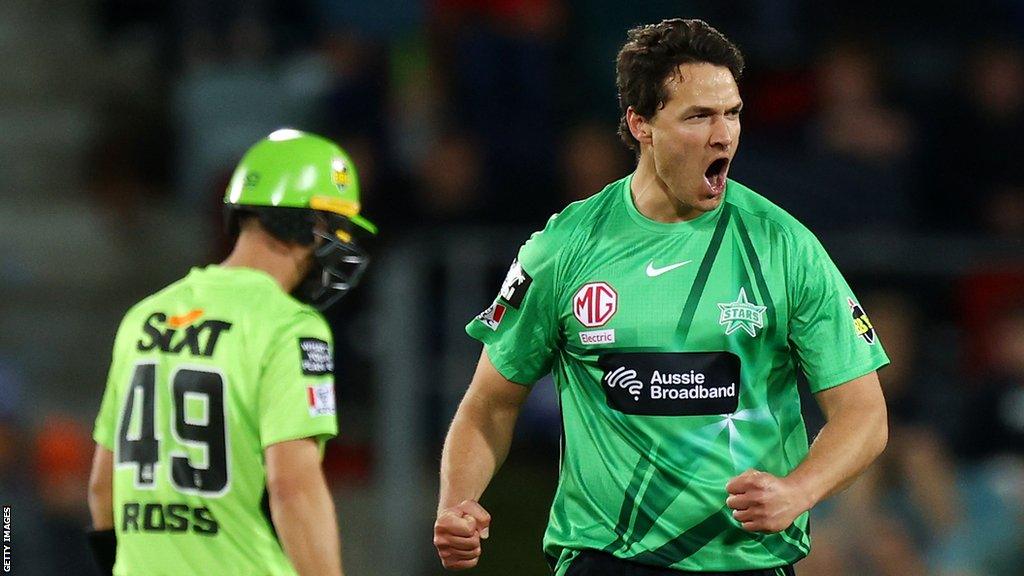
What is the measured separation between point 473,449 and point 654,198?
2.68ft

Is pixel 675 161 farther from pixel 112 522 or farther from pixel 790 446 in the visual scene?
pixel 112 522

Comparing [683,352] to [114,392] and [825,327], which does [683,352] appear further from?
[114,392]

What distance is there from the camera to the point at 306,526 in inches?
175

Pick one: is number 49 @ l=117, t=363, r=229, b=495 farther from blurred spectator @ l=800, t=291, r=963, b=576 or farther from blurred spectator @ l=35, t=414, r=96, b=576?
blurred spectator @ l=800, t=291, r=963, b=576

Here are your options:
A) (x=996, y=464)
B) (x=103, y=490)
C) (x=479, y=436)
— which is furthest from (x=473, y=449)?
(x=996, y=464)

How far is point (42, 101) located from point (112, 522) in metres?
6.98

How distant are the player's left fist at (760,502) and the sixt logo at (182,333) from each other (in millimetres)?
1602

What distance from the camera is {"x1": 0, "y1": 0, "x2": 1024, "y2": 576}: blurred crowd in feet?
24.9

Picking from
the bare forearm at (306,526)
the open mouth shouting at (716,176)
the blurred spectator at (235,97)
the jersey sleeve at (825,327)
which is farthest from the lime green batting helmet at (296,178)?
the blurred spectator at (235,97)

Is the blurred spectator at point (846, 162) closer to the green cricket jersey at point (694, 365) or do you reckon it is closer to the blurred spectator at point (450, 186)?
the blurred spectator at point (450, 186)

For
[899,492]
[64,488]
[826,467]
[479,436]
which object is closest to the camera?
[826,467]

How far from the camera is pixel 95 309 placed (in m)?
10.2

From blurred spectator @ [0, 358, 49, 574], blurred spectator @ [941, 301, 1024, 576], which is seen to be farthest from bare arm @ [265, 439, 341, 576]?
blurred spectator @ [941, 301, 1024, 576]

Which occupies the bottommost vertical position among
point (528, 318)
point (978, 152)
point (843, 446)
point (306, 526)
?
point (306, 526)
